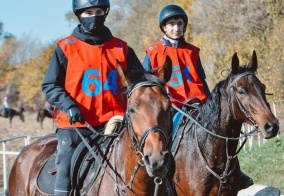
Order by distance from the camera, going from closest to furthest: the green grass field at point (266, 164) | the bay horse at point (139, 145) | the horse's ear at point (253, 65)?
1. the bay horse at point (139, 145)
2. the horse's ear at point (253, 65)
3. the green grass field at point (266, 164)

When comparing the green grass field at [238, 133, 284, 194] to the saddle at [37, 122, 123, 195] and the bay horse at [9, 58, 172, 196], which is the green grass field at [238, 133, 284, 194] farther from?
the bay horse at [9, 58, 172, 196]

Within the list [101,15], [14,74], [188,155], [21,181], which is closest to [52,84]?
[101,15]

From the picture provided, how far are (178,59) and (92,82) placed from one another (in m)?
2.88

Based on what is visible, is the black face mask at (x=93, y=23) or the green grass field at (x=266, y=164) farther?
the green grass field at (x=266, y=164)

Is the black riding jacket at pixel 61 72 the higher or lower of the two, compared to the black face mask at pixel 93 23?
lower

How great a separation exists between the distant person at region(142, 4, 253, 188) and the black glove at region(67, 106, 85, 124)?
2.90 m

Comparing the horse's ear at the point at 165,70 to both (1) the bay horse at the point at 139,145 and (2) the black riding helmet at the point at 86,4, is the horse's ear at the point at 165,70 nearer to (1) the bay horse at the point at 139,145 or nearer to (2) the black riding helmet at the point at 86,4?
(1) the bay horse at the point at 139,145

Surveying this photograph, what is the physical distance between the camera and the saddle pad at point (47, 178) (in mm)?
6324

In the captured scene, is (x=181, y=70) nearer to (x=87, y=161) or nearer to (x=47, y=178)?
(x=47, y=178)

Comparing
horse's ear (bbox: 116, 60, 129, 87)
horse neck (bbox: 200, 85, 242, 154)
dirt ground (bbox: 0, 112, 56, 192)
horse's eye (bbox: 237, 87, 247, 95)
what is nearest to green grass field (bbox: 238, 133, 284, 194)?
horse neck (bbox: 200, 85, 242, 154)

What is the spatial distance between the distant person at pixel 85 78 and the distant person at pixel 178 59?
2460 millimetres

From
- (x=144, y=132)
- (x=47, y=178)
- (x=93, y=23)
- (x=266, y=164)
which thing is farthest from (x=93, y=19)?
(x=266, y=164)

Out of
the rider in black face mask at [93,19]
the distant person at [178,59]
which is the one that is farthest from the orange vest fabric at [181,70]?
the rider in black face mask at [93,19]

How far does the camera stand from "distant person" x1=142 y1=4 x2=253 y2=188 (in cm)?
863
